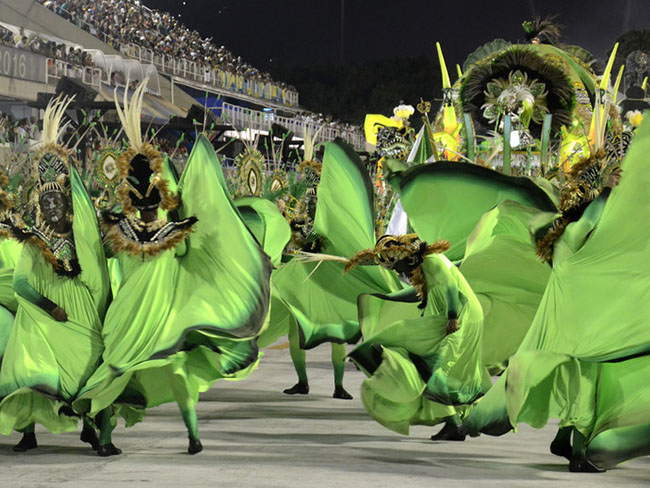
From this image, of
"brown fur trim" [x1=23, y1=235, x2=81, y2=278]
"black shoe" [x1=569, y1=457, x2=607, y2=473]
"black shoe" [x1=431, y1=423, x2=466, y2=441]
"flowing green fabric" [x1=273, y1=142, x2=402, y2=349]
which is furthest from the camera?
"flowing green fabric" [x1=273, y1=142, x2=402, y2=349]

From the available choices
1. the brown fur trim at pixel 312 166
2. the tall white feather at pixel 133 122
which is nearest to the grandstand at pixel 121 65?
the brown fur trim at pixel 312 166

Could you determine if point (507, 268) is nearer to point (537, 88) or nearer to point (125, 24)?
point (537, 88)

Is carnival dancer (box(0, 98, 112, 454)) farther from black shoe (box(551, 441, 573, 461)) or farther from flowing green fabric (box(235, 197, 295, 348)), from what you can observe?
flowing green fabric (box(235, 197, 295, 348))

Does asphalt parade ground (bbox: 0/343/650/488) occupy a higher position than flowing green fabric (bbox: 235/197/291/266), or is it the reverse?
flowing green fabric (bbox: 235/197/291/266)

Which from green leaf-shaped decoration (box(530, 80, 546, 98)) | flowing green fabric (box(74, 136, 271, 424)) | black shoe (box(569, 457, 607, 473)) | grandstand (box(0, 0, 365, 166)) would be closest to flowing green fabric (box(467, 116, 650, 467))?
black shoe (box(569, 457, 607, 473))

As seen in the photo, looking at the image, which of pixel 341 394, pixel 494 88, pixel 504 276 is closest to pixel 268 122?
pixel 494 88

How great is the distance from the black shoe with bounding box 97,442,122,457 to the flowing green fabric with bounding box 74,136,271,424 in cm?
23

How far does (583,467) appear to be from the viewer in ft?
19.7

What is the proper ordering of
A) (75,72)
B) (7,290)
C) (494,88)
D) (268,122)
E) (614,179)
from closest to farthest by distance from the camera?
(614,179)
(7,290)
(494,88)
(75,72)
(268,122)

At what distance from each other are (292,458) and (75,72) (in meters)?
20.4

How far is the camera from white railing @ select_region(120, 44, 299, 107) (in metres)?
32.5

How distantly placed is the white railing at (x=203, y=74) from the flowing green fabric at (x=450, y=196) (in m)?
23.3

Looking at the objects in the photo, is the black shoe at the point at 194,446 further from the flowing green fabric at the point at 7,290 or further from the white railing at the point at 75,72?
the white railing at the point at 75,72

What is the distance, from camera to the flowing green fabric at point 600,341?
5.82 m
